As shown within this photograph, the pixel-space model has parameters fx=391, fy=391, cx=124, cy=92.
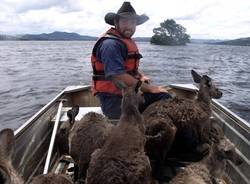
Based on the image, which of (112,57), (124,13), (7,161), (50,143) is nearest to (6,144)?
(7,161)

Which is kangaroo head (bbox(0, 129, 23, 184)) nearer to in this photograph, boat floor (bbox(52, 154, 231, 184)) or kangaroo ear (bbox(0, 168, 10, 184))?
kangaroo ear (bbox(0, 168, 10, 184))

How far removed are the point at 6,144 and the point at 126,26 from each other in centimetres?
501

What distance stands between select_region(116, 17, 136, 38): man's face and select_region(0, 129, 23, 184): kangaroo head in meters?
4.80

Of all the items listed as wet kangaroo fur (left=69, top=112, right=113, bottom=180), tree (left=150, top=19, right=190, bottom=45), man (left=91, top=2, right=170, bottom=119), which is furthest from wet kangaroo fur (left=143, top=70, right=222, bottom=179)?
tree (left=150, top=19, right=190, bottom=45)

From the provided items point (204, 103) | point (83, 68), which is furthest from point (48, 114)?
point (83, 68)

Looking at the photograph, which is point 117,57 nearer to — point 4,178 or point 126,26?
point 126,26

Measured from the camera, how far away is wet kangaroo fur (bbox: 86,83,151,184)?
14.1ft

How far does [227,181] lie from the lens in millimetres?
6445

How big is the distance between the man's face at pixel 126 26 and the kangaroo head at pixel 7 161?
189 inches

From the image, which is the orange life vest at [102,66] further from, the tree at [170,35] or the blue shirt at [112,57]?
the tree at [170,35]

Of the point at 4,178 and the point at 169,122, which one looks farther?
the point at 169,122

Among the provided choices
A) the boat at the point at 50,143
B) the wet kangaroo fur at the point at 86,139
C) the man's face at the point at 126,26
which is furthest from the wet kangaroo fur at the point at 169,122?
the man's face at the point at 126,26

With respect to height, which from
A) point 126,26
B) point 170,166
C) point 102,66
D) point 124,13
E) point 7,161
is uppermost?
point 124,13

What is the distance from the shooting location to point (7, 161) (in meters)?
2.89
